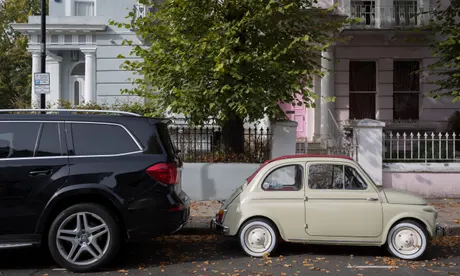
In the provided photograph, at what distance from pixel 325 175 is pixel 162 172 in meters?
2.41

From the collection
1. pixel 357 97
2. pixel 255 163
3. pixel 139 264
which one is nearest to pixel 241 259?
pixel 139 264

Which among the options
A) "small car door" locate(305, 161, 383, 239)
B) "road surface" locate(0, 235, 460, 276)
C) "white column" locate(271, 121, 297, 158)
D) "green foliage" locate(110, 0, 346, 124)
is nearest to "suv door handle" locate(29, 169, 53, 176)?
"road surface" locate(0, 235, 460, 276)

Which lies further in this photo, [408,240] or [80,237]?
[408,240]

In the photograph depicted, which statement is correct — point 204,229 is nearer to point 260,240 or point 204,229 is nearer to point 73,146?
point 260,240

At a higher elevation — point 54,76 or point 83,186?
point 54,76

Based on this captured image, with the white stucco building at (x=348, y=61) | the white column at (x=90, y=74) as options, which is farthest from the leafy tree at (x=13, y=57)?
the white column at (x=90, y=74)

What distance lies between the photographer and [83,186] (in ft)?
18.9

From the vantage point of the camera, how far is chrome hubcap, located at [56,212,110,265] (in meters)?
5.80

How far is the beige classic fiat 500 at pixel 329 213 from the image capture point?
21.5 feet

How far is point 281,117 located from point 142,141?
17.3 feet

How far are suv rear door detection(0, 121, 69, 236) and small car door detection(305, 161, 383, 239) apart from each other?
3.39 m

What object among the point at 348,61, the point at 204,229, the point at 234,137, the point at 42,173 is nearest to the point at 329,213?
the point at 204,229

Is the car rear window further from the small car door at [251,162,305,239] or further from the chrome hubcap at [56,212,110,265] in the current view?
the small car door at [251,162,305,239]

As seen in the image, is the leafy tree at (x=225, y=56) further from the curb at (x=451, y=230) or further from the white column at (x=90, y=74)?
the white column at (x=90, y=74)
